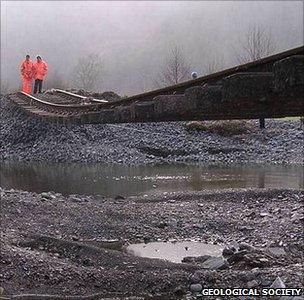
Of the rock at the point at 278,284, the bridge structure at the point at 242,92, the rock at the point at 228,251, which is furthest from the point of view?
the rock at the point at 228,251

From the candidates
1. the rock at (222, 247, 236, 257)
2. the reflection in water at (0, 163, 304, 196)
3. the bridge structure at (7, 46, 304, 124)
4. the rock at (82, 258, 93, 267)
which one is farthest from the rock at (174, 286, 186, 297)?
the reflection in water at (0, 163, 304, 196)

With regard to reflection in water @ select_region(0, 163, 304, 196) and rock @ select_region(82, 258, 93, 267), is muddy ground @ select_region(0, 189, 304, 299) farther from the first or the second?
reflection in water @ select_region(0, 163, 304, 196)

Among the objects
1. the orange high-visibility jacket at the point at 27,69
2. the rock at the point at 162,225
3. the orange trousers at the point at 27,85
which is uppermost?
the orange high-visibility jacket at the point at 27,69

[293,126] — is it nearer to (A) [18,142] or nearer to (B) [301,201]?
(A) [18,142]

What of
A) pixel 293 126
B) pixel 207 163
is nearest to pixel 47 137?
pixel 207 163

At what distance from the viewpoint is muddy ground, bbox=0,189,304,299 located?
6.92 m

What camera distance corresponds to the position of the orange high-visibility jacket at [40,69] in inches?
1024

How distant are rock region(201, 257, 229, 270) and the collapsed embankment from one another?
1749 centimetres

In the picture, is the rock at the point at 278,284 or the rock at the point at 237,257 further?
the rock at the point at 237,257

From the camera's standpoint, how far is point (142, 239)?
9836mm

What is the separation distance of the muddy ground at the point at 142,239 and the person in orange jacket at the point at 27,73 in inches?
520

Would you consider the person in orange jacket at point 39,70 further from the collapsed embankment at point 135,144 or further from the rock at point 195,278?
the rock at point 195,278

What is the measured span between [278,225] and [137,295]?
15.2 ft

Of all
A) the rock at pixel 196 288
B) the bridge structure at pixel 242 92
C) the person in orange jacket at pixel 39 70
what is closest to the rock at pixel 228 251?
the rock at pixel 196 288
